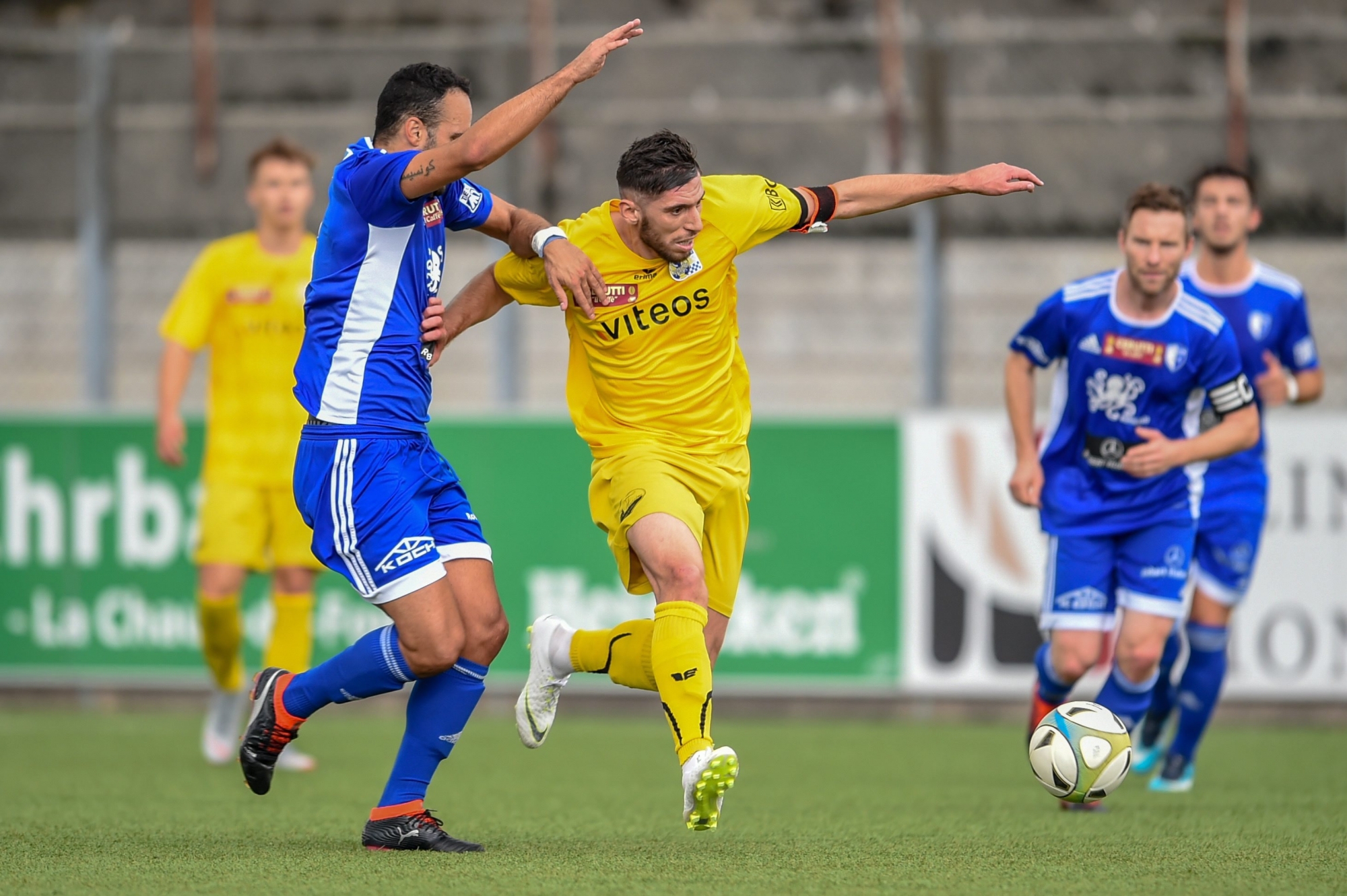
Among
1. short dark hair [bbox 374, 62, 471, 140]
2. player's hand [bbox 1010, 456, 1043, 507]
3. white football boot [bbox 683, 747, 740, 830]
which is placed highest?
short dark hair [bbox 374, 62, 471, 140]

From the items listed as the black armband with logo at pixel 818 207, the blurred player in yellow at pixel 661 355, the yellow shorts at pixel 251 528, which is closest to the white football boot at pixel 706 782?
the blurred player in yellow at pixel 661 355

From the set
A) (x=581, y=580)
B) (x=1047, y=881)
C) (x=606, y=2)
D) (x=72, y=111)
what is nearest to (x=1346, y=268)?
(x=581, y=580)

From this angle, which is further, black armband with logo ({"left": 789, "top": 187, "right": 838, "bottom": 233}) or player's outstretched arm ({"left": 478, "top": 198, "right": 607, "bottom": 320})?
black armband with logo ({"left": 789, "top": 187, "right": 838, "bottom": 233})

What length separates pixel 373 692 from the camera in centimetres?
480

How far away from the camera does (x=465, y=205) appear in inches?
196

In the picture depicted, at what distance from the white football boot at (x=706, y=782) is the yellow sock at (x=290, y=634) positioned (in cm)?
325

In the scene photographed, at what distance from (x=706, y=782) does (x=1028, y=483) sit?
224cm

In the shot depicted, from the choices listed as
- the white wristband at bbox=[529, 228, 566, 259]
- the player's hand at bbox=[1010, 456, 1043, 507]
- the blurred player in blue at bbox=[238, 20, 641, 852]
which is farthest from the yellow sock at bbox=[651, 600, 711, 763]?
the player's hand at bbox=[1010, 456, 1043, 507]

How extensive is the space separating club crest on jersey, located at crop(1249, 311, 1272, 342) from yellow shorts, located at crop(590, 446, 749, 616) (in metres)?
2.68

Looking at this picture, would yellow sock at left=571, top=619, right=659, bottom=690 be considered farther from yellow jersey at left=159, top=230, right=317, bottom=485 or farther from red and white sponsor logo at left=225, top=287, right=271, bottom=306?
red and white sponsor logo at left=225, top=287, right=271, bottom=306

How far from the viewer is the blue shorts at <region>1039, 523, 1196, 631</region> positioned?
6.00m

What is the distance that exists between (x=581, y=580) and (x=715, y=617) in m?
4.29

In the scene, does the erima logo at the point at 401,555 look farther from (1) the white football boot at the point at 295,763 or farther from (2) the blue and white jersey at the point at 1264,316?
(2) the blue and white jersey at the point at 1264,316

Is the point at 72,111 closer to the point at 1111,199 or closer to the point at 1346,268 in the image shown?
the point at 1111,199
